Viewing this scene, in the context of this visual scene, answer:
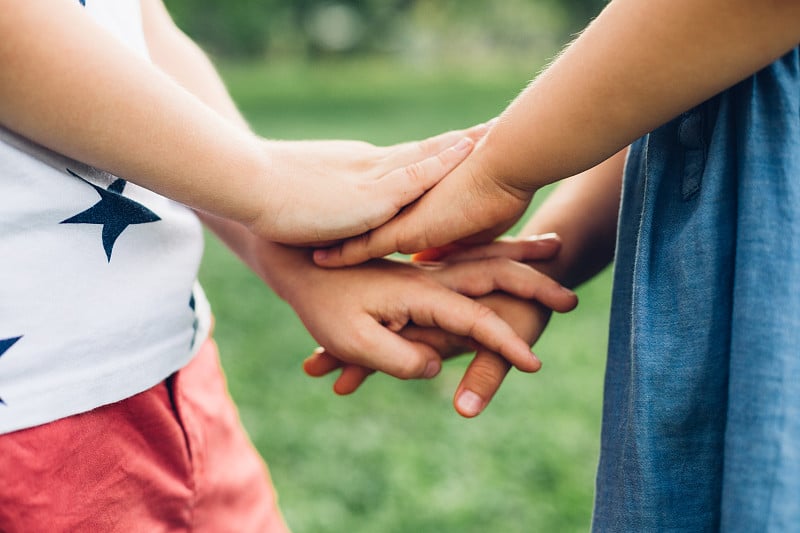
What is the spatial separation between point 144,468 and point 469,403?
1.52 ft

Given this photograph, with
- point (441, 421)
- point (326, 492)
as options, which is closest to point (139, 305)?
point (326, 492)

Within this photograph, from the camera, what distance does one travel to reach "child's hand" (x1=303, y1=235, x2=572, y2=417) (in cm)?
130

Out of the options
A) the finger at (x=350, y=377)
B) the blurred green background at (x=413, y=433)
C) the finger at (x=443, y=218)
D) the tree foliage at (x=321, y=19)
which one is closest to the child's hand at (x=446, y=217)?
the finger at (x=443, y=218)

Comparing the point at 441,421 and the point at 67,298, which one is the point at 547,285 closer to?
the point at 67,298

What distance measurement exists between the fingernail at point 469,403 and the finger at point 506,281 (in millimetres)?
156

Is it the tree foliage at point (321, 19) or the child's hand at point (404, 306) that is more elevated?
the child's hand at point (404, 306)

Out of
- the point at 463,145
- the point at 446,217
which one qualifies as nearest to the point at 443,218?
the point at 446,217

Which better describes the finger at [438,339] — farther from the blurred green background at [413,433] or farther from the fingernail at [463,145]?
the blurred green background at [413,433]

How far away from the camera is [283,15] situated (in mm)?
16047

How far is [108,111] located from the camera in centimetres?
93

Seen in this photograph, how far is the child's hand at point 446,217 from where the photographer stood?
A: 116 cm

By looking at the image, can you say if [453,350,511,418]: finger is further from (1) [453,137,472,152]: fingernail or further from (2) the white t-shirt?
(2) the white t-shirt

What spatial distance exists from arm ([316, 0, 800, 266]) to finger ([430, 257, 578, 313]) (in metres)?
0.17

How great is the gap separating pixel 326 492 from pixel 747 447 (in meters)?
1.76
